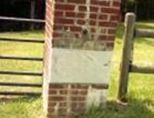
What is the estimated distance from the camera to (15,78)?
935cm

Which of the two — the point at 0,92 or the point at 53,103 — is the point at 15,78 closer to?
the point at 0,92

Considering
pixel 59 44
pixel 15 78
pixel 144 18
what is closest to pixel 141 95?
pixel 59 44

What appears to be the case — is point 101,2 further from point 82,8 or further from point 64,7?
point 64,7

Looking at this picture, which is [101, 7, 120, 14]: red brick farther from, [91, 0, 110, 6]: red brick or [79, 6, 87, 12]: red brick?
[79, 6, 87, 12]: red brick

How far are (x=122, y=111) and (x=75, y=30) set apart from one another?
143 centimetres

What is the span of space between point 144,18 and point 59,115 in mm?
23968

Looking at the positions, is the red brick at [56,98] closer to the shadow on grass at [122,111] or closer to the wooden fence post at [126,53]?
the shadow on grass at [122,111]

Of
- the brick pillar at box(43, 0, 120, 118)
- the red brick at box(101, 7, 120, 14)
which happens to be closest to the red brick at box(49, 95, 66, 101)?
the brick pillar at box(43, 0, 120, 118)

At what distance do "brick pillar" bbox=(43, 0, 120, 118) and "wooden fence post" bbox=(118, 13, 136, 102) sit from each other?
2.07 ft

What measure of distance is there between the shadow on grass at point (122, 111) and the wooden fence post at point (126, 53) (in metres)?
0.21

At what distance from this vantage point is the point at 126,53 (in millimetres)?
6555

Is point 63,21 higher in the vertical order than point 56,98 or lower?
higher

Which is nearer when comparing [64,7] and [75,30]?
[64,7]

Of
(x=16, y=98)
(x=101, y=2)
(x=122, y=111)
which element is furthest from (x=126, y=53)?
(x=16, y=98)
